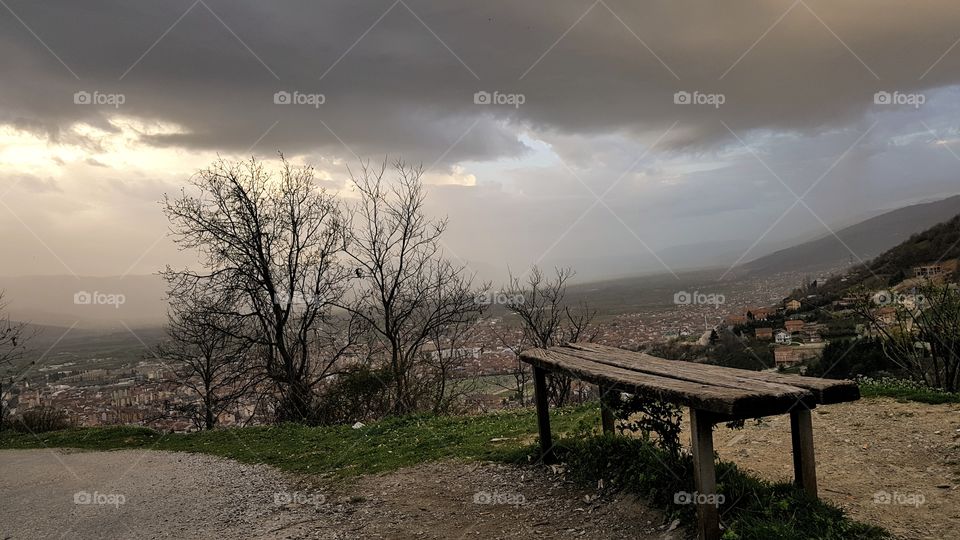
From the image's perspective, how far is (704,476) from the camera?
3.62 meters

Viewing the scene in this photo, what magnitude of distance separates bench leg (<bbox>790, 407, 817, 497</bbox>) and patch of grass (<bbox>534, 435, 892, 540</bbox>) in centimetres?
10

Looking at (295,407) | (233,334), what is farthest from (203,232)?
(295,407)

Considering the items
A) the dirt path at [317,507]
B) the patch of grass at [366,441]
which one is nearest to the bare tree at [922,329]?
the patch of grass at [366,441]

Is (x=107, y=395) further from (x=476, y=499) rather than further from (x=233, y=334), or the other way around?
(x=476, y=499)

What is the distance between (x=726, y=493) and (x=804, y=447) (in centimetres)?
61

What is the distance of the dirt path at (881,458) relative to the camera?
3.90m

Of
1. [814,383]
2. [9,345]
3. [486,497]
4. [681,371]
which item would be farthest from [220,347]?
[814,383]

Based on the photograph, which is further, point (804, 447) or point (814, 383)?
point (804, 447)

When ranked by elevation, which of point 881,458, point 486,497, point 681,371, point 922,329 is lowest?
point 486,497

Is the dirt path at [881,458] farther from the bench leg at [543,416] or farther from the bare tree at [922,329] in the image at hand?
the bare tree at [922,329]

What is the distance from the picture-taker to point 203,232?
1388cm

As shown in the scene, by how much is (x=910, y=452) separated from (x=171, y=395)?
1697 cm

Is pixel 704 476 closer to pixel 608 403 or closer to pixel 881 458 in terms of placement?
pixel 608 403

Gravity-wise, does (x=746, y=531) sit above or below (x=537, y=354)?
below
